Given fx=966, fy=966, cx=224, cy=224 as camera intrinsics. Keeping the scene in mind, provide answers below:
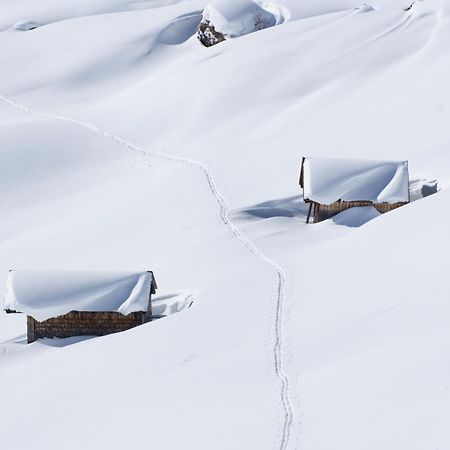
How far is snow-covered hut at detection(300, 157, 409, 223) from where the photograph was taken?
136ft

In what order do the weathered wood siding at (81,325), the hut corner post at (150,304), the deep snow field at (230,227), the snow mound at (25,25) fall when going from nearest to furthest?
the deep snow field at (230,227) → the weathered wood siding at (81,325) → the hut corner post at (150,304) → the snow mound at (25,25)

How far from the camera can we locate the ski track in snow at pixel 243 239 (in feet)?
69.9

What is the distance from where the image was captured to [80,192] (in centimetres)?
5369

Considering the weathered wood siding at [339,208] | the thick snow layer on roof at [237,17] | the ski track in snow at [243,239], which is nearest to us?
the ski track in snow at [243,239]

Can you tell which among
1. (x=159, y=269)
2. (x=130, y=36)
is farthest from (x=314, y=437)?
(x=130, y=36)

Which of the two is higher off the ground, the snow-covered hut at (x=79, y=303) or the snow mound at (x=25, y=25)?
the snow-covered hut at (x=79, y=303)

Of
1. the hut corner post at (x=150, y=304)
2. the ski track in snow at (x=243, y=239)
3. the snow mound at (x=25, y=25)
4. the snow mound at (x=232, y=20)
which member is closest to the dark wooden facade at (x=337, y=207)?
the ski track in snow at (x=243, y=239)

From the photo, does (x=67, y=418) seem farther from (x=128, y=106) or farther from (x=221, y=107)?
(x=128, y=106)

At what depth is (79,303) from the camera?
3041 cm

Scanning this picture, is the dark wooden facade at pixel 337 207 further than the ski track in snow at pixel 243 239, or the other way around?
the dark wooden facade at pixel 337 207

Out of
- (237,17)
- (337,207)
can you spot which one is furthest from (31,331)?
(237,17)

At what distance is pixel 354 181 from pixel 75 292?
15.8 m

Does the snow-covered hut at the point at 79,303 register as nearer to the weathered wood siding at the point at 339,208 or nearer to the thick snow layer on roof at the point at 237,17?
the weathered wood siding at the point at 339,208

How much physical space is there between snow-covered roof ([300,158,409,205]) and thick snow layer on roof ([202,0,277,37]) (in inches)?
1421
